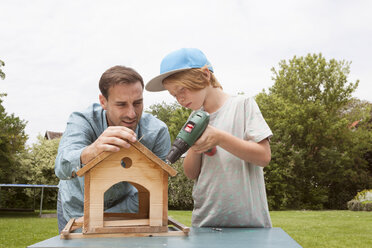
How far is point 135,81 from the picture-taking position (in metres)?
2.45

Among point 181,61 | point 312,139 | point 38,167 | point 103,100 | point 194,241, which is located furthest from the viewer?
point 312,139

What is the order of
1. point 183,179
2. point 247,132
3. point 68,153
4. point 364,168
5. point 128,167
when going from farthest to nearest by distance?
point 364,168 < point 183,179 < point 247,132 < point 68,153 < point 128,167

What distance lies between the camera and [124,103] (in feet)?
8.07

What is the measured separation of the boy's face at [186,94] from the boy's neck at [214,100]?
0.45 feet

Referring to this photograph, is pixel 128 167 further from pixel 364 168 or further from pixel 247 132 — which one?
pixel 364 168

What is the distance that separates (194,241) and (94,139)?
1255 millimetres

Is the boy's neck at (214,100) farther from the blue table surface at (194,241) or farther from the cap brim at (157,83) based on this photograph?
the blue table surface at (194,241)

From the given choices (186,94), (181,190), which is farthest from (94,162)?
(181,190)

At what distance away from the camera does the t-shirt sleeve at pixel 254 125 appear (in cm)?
231

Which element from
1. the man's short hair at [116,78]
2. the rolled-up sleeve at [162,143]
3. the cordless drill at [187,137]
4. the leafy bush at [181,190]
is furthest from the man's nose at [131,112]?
the leafy bush at [181,190]

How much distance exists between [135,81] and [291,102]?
30.6 m

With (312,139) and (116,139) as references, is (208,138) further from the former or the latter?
(312,139)

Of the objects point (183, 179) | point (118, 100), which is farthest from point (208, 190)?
point (183, 179)

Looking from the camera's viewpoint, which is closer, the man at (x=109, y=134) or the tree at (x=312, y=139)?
the man at (x=109, y=134)
